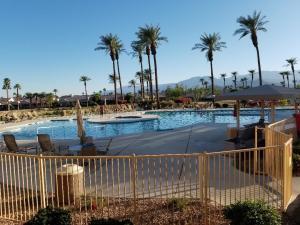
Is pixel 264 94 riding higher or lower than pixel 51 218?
higher

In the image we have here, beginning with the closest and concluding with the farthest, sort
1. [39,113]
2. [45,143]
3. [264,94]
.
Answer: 1. [264,94]
2. [45,143]
3. [39,113]

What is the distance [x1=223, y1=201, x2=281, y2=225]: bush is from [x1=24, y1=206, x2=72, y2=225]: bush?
98.7 inches

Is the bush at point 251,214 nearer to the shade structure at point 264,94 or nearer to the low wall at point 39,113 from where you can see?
the shade structure at point 264,94

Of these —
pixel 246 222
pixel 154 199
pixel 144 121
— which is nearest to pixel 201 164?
pixel 246 222

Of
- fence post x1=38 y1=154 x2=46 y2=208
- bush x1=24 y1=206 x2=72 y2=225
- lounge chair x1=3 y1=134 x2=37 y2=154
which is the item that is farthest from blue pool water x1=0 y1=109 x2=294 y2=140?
bush x1=24 y1=206 x2=72 y2=225

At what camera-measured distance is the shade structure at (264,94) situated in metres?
12.8

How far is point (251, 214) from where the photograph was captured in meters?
5.39

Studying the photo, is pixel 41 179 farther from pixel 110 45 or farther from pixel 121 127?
pixel 110 45

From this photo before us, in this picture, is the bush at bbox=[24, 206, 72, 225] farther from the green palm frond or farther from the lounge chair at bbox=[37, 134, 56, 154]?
the green palm frond

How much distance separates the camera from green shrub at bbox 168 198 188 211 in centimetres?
660

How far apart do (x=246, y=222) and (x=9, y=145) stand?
10.4 m

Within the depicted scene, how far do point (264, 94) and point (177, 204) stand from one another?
748 cm

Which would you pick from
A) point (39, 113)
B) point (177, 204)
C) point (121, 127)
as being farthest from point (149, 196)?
point (39, 113)

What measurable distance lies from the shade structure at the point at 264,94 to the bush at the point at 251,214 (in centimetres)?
764
